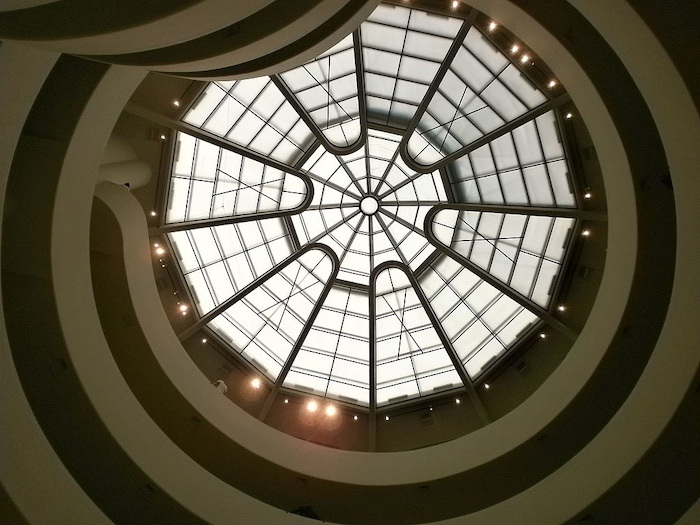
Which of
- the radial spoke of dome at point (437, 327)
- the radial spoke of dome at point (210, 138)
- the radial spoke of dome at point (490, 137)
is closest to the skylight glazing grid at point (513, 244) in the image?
the radial spoke of dome at point (437, 327)

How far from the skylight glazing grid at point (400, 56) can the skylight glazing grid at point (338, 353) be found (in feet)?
21.6

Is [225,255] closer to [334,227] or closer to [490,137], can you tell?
[334,227]

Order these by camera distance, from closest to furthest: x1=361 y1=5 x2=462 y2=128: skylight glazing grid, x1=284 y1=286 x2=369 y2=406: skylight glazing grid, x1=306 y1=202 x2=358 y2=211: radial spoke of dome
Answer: x1=361 y1=5 x2=462 y2=128: skylight glazing grid, x1=284 y1=286 x2=369 y2=406: skylight glazing grid, x1=306 y1=202 x2=358 y2=211: radial spoke of dome

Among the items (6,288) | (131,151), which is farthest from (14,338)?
(131,151)

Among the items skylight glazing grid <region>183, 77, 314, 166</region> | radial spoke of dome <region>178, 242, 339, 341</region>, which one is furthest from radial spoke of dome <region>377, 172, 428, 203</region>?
skylight glazing grid <region>183, 77, 314, 166</region>

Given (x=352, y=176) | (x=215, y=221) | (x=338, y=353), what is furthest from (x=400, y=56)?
(x=338, y=353)

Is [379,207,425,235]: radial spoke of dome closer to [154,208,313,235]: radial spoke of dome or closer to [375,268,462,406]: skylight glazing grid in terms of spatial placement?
[375,268,462,406]: skylight glazing grid

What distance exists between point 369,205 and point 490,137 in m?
4.75

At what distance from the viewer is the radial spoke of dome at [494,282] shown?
46.1 feet

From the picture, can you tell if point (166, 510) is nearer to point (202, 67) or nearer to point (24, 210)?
point (24, 210)

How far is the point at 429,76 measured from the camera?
47.0ft

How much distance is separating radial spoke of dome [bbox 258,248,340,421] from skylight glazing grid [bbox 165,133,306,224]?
7.30 ft

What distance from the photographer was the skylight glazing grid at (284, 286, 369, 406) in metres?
16.5

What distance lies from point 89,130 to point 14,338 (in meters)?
4.56
